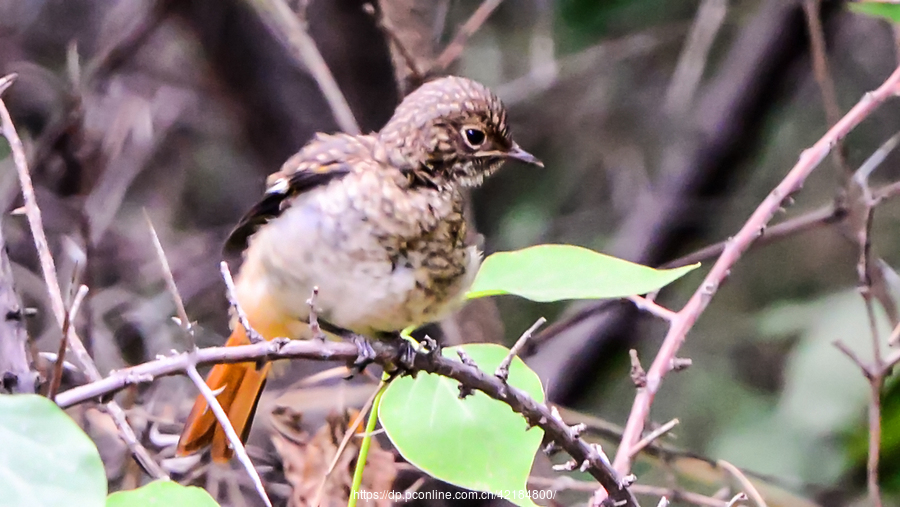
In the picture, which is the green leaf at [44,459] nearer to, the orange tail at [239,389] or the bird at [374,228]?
the bird at [374,228]

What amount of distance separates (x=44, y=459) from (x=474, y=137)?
98 centimetres

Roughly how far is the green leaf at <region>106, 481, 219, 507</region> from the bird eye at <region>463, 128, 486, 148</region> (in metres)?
0.84

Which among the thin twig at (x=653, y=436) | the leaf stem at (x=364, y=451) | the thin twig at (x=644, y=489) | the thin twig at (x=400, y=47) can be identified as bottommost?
the thin twig at (x=644, y=489)

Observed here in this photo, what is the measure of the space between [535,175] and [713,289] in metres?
1.80

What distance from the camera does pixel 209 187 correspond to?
124 inches

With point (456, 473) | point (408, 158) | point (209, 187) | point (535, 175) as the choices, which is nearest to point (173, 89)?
point (209, 187)

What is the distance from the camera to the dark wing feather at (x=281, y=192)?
4.93 feet

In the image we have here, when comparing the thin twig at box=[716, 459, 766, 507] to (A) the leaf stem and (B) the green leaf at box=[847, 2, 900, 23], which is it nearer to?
(A) the leaf stem

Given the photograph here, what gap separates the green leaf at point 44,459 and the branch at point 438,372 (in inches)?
3.8

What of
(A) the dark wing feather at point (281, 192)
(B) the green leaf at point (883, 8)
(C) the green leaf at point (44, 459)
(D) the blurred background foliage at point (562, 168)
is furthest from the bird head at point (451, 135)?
(C) the green leaf at point (44, 459)

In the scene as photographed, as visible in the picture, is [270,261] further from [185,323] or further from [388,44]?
[388,44]

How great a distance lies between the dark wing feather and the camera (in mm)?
1502

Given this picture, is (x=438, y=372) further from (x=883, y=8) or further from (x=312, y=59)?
(x=312, y=59)

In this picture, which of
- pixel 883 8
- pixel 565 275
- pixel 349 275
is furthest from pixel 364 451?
pixel 883 8
